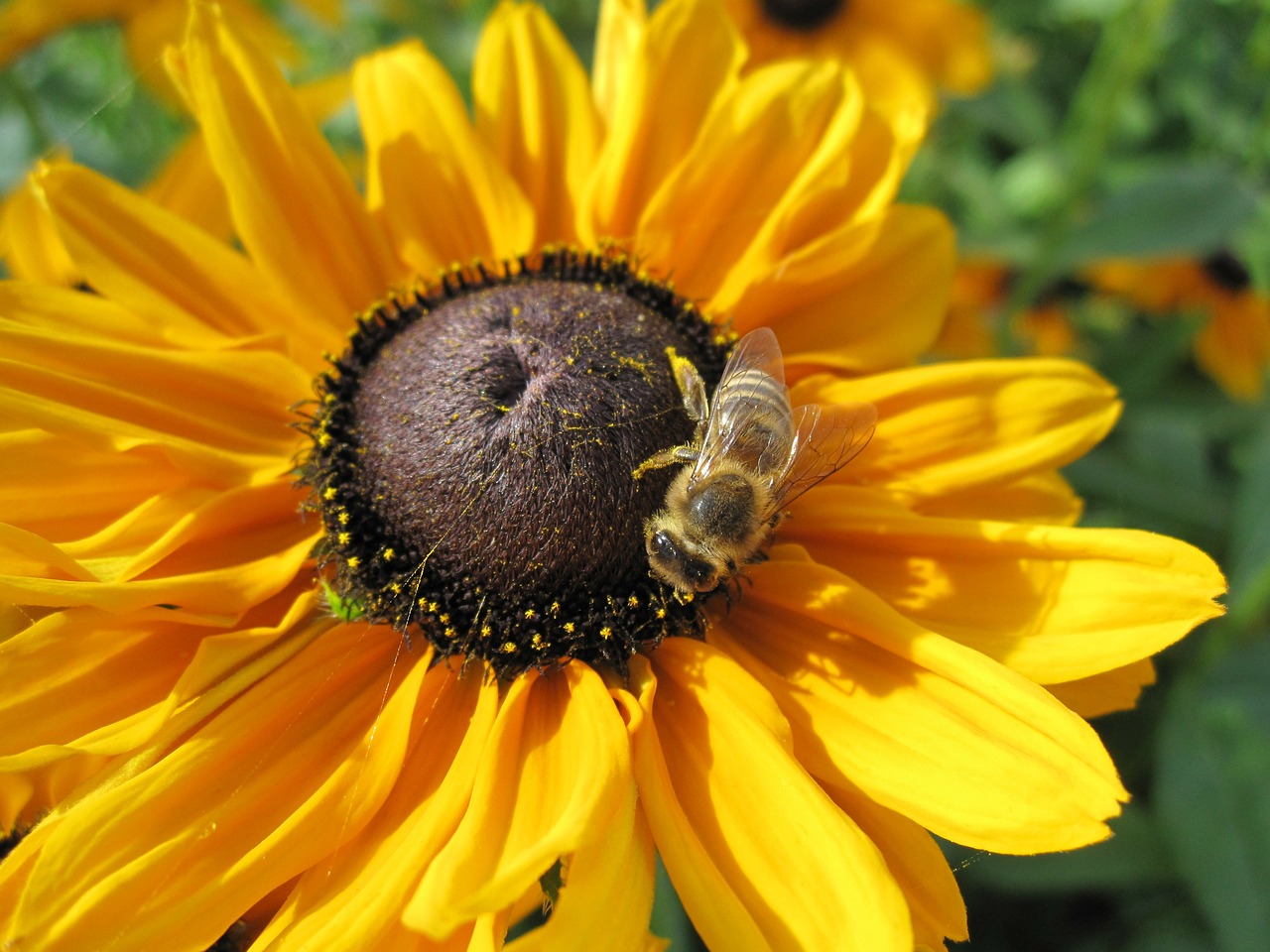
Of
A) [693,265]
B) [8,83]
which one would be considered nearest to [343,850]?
[693,265]

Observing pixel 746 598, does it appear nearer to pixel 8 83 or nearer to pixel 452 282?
pixel 452 282

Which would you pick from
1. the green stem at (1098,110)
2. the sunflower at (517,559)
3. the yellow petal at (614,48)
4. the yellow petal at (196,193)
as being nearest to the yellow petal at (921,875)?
the sunflower at (517,559)

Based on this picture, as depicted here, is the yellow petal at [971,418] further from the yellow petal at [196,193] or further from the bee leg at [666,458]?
the yellow petal at [196,193]

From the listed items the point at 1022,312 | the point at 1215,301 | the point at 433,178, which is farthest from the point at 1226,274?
the point at 433,178

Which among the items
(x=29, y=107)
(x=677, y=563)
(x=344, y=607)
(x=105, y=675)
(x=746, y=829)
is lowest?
(x=746, y=829)

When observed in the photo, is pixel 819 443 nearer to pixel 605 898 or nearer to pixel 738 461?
pixel 738 461

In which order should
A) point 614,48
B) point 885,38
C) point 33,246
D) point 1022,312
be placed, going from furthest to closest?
point 1022,312 < point 885,38 < point 33,246 < point 614,48
